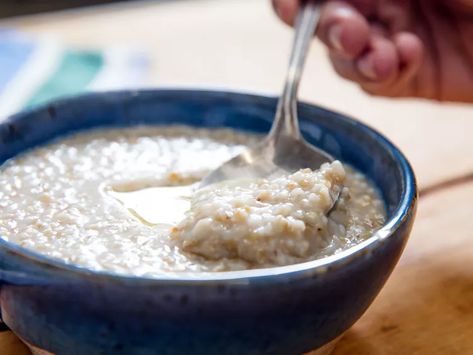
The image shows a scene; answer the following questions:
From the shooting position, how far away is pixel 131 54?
1.59 m

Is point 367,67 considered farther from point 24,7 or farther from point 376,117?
point 24,7

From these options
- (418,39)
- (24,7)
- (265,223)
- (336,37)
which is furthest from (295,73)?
(24,7)

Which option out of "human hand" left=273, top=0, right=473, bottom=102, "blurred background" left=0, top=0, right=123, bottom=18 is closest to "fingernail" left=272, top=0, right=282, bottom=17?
"human hand" left=273, top=0, right=473, bottom=102

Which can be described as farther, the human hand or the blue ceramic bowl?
the human hand

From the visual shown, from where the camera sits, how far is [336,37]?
40.8 inches

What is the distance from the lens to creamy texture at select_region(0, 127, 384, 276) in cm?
68

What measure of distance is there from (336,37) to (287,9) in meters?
0.10

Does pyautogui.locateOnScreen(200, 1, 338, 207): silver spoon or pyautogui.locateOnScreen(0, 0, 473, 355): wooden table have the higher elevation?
pyautogui.locateOnScreen(200, 1, 338, 207): silver spoon

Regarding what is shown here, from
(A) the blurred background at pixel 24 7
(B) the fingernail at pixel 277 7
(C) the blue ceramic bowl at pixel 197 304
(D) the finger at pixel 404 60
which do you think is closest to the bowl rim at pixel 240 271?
(C) the blue ceramic bowl at pixel 197 304

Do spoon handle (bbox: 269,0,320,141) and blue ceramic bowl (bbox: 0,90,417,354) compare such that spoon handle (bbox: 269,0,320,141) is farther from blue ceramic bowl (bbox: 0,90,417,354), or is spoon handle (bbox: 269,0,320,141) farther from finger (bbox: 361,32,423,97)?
blue ceramic bowl (bbox: 0,90,417,354)

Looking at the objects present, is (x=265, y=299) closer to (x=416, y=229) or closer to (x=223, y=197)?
(x=223, y=197)

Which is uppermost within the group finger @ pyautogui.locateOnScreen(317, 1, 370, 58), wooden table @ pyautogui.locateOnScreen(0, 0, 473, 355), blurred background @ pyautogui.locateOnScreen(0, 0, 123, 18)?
finger @ pyautogui.locateOnScreen(317, 1, 370, 58)

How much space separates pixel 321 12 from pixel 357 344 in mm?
509

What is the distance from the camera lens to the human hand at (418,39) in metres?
1.06
